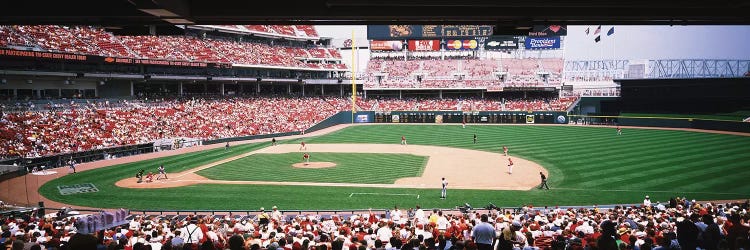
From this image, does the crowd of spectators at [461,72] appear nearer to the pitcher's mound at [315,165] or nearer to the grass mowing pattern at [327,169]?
the grass mowing pattern at [327,169]

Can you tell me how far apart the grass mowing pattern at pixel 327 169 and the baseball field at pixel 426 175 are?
7 centimetres

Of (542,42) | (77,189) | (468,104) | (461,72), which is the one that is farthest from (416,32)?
(77,189)

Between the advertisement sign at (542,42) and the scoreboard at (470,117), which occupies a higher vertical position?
the advertisement sign at (542,42)

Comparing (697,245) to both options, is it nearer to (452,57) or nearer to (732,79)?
(732,79)

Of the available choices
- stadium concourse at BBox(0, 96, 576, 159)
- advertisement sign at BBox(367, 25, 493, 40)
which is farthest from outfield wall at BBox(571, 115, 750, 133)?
advertisement sign at BBox(367, 25, 493, 40)

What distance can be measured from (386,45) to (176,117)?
4808 centimetres

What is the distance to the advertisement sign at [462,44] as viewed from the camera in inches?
3457

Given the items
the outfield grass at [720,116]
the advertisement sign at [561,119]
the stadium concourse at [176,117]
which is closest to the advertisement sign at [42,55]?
the stadium concourse at [176,117]

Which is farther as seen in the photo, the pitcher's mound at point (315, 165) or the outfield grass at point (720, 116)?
the outfield grass at point (720, 116)

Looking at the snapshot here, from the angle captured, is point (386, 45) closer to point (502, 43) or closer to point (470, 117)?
point (502, 43)

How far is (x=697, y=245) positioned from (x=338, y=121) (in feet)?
215

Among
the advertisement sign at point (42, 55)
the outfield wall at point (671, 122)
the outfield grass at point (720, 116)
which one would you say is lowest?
the outfield wall at point (671, 122)

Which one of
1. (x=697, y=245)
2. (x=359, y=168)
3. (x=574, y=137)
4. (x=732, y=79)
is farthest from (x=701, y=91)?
(x=697, y=245)

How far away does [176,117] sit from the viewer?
5119 cm
